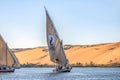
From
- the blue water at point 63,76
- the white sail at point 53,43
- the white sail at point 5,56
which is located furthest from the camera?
the white sail at point 5,56

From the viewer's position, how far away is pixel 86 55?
153625 millimetres

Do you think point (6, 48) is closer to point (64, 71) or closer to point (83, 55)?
point (64, 71)

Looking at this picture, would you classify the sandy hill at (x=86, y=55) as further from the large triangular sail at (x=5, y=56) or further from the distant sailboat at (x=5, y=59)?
the large triangular sail at (x=5, y=56)

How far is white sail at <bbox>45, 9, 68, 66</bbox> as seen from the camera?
70.3 m

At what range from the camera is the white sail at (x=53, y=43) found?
7030cm

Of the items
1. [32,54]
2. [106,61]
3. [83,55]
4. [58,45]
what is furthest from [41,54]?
[58,45]

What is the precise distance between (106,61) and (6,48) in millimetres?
54055

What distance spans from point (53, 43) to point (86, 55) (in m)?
83.1

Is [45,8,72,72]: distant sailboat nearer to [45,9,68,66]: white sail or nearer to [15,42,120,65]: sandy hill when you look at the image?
[45,9,68,66]: white sail

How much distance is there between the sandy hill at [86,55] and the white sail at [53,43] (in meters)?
53.8

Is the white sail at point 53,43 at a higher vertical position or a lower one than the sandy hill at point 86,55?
higher

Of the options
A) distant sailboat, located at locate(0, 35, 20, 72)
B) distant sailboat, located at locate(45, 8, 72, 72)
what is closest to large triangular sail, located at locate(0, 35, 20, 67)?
distant sailboat, located at locate(0, 35, 20, 72)

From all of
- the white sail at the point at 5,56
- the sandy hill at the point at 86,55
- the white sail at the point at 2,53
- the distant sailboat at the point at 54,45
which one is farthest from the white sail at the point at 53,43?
the sandy hill at the point at 86,55

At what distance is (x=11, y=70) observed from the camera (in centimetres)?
8488
